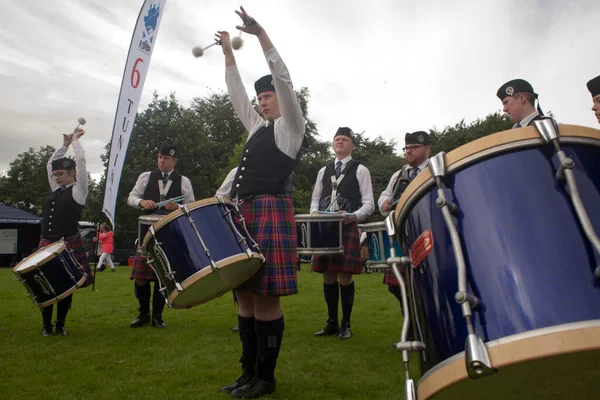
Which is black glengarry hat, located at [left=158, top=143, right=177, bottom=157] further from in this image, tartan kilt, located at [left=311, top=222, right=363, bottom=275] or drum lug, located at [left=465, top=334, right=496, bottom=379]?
drum lug, located at [left=465, top=334, right=496, bottom=379]

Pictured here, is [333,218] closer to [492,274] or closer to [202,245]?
[202,245]

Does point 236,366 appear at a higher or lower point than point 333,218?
lower

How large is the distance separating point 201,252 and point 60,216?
350 centimetres

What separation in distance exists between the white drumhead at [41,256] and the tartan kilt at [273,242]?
2674mm

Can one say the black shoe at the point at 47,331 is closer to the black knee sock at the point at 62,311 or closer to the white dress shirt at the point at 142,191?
the black knee sock at the point at 62,311

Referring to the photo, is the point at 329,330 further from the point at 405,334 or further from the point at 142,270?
the point at 405,334

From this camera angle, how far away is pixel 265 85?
333 centimetres

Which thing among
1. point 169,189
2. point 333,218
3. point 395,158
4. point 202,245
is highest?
point 395,158

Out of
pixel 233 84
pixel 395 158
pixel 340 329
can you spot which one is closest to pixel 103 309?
pixel 340 329

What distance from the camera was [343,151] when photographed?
17.8 feet

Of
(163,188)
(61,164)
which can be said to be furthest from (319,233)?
Result: (61,164)

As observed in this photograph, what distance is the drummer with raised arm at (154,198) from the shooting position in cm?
542

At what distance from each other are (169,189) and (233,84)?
2.33 meters

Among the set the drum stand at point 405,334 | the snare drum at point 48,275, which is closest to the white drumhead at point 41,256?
the snare drum at point 48,275
